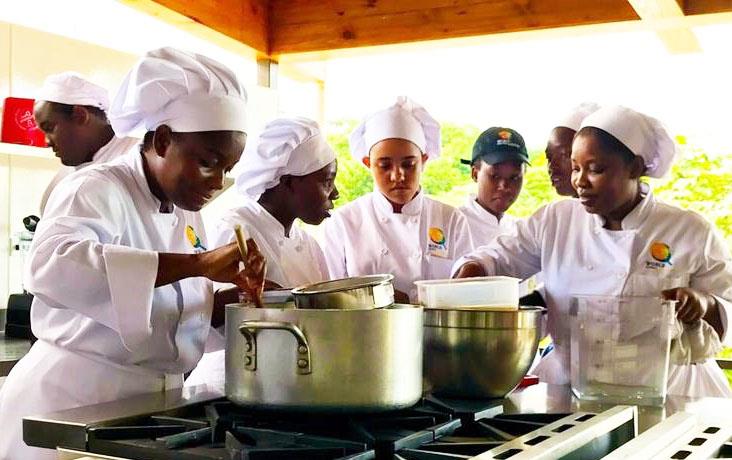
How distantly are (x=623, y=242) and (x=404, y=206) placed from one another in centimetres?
94

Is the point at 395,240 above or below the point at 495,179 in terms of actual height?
below

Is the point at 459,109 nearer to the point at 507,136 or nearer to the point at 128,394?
the point at 507,136

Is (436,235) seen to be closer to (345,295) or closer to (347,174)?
(345,295)

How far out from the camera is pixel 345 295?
1.16 metres

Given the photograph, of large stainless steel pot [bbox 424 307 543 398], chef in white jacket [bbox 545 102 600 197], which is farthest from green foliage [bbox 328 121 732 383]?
large stainless steel pot [bbox 424 307 543 398]

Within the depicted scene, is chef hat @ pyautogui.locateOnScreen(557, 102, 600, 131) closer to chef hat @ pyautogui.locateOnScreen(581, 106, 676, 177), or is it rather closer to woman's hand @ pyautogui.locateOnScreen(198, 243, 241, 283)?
chef hat @ pyautogui.locateOnScreen(581, 106, 676, 177)

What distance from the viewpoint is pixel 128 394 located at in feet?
4.96

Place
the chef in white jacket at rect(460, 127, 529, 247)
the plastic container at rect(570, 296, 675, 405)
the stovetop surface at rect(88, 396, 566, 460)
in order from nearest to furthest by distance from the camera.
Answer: the stovetop surface at rect(88, 396, 566, 460), the plastic container at rect(570, 296, 675, 405), the chef in white jacket at rect(460, 127, 529, 247)

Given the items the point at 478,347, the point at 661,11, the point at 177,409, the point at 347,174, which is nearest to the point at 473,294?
the point at 478,347

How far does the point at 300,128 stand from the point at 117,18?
1929 mm

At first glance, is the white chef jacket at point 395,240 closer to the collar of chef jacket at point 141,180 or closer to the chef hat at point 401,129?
the chef hat at point 401,129

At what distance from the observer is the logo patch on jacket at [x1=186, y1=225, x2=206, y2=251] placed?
5.60 feet

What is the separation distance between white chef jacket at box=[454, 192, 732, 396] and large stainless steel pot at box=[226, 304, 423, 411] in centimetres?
93

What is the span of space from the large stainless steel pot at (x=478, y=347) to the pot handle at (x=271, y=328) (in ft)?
1.26
